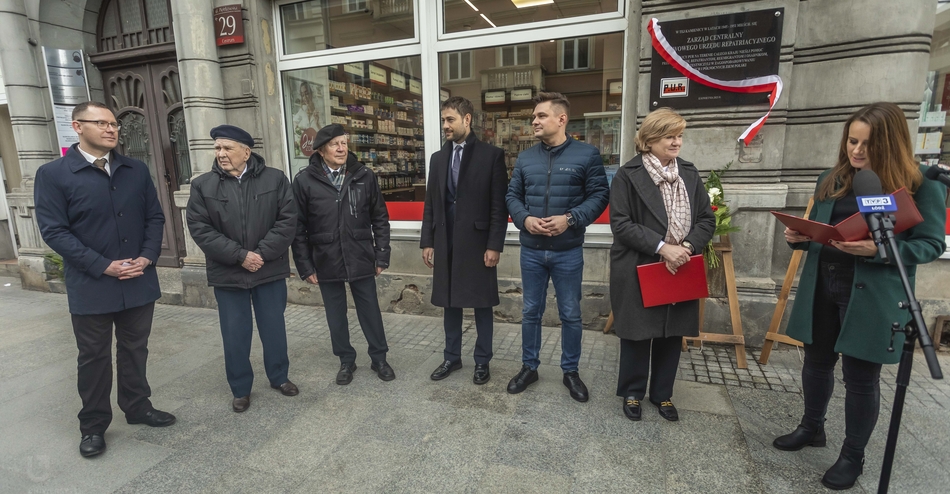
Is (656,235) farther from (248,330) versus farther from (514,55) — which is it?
(514,55)

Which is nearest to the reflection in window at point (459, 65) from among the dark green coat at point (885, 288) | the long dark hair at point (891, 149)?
the long dark hair at point (891, 149)

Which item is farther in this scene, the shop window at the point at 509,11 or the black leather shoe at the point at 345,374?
the shop window at the point at 509,11

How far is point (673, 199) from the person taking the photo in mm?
3027

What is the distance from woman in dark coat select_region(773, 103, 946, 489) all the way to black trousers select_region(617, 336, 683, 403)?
67cm

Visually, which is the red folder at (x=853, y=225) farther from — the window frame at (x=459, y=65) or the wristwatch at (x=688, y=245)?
the window frame at (x=459, y=65)

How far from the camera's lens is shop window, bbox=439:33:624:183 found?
196 inches

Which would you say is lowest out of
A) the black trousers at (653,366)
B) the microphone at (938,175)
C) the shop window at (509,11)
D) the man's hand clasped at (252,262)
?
the black trousers at (653,366)

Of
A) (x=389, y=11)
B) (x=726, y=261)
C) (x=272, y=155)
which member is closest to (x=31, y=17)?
(x=272, y=155)

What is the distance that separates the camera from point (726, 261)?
158 inches

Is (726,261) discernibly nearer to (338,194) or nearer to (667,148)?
(667,148)

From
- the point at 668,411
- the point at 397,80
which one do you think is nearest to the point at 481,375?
the point at 668,411

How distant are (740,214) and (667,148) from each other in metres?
1.82

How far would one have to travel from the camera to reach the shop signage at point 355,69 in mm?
5945

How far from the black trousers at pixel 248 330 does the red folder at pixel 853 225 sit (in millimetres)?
3304
